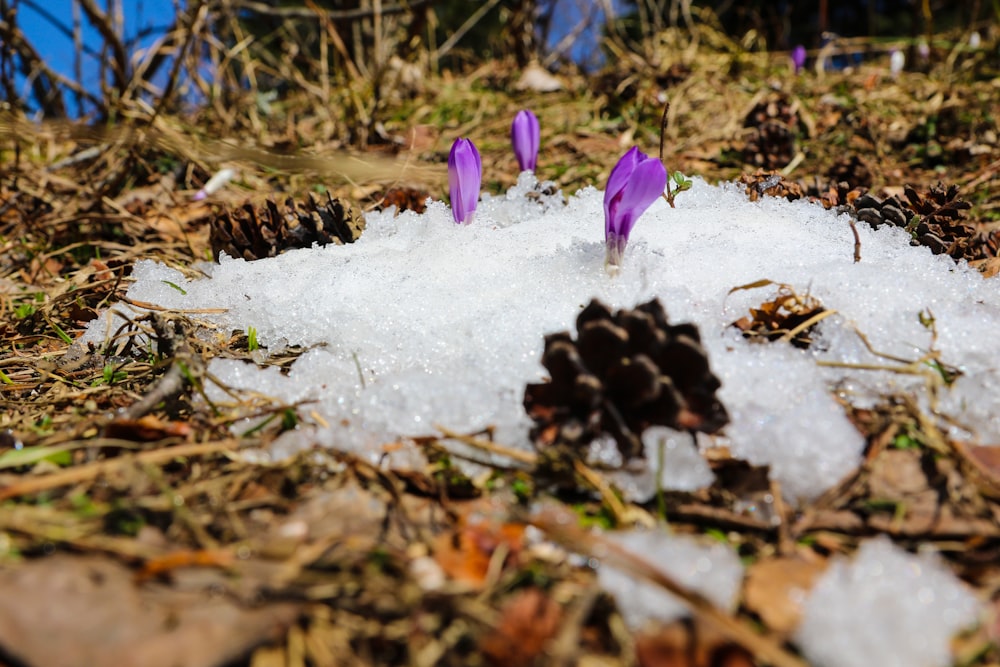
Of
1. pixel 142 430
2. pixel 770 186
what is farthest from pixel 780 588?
pixel 770 186

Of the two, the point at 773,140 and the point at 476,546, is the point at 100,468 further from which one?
the point at 773,140

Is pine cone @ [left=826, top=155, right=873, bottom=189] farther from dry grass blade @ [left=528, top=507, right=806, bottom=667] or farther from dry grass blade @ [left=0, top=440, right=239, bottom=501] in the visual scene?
dry grass blade @ [left=0, top=440, right=239, bottom=501]

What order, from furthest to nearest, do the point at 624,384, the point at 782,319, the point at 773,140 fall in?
the point at 773,140, the point at 782,319, the point at 624,384

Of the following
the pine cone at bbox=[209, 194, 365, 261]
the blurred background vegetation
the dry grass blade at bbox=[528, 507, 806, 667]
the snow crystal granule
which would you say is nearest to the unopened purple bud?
the blurred background vegetation

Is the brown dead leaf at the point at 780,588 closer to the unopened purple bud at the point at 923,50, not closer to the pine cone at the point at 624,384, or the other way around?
the pine cone at the point at 624,384

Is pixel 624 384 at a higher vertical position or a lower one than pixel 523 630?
higher

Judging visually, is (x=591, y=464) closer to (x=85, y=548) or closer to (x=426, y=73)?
(x=85, y=548)

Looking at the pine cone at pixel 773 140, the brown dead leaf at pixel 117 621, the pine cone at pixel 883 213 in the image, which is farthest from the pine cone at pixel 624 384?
the pine cone at pixel 773 140
